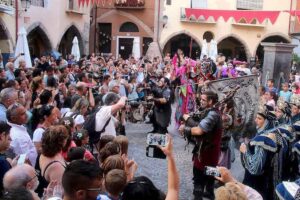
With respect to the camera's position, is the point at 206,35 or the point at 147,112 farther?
the point at 206,35

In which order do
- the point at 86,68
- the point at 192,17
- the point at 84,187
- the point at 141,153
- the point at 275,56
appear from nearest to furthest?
the point at 84,187 < the point at 141,153 < the point at 275,56 < the point at 86,68 < the point at 192,17

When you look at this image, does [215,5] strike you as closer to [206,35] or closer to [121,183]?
[206,35]

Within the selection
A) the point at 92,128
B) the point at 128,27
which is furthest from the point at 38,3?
the point at 92,128

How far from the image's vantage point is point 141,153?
9055 millimetres

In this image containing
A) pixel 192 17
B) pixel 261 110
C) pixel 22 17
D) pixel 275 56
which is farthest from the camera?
pixel 192 17

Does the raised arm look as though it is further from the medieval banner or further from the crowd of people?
the medieval banner

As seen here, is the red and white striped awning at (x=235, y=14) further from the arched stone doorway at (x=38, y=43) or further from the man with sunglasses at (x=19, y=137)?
the man with sunglasses at (x=19, y=137)

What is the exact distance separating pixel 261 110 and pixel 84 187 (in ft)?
10.3

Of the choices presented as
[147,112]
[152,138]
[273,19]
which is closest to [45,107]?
[152,138]

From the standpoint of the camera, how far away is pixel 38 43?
82.5ft

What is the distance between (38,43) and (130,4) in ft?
30.1

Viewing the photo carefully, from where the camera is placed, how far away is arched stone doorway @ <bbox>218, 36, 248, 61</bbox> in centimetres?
3481

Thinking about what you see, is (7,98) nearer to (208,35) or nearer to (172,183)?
(172,183)

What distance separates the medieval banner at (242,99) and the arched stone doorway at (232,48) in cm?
2765
